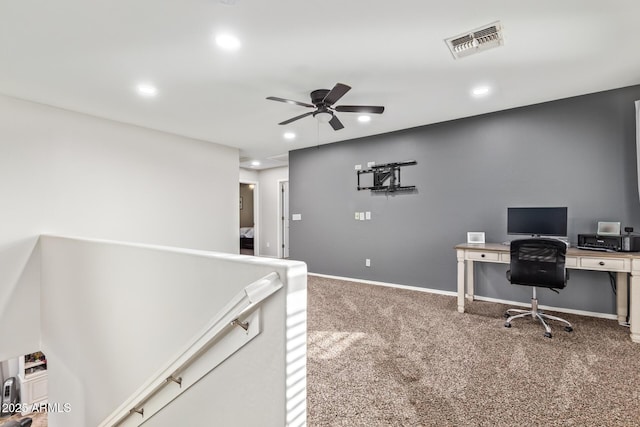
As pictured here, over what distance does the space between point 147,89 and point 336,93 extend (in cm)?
208

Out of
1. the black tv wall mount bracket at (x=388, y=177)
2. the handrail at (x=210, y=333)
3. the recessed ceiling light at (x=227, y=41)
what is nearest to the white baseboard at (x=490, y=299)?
the black tv wall mount bracket at (x=388, y=177)

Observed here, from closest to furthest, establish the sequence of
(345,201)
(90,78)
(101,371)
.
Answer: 1. (101,371)
2. (90,78)
3. (345,201)

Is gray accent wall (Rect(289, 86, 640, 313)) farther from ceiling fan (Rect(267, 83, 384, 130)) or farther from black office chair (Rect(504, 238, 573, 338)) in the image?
ceiling fan (Rect(267, 83, 384, 130))

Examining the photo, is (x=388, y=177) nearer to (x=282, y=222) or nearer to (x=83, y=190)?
(x=282, y=222)

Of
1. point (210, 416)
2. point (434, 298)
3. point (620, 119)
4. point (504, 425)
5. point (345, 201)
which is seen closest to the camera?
point (210, 416)

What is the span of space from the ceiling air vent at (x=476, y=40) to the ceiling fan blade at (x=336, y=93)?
89 centimetres

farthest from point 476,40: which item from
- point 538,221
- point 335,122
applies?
point 538,221

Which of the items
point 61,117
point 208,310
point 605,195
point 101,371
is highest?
Answer: point 61,117

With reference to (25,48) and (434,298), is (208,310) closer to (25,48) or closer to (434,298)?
(25,48)

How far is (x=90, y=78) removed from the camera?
300 centimetres

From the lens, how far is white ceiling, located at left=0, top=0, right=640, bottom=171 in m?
2.04

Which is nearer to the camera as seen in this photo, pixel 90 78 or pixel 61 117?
pixel 90 78

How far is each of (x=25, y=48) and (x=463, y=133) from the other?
485 centimetres

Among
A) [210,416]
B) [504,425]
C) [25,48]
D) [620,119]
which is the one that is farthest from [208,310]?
[620,119]
